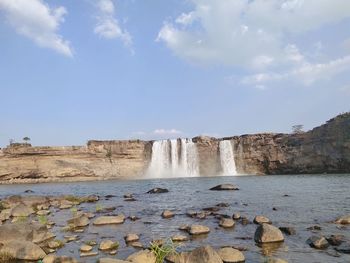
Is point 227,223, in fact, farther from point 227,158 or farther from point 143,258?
point 227,158

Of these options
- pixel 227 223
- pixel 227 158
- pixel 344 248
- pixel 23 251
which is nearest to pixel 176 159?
pixel 227 158

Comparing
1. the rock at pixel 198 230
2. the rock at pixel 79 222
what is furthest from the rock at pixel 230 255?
the rock at pixel 79 222

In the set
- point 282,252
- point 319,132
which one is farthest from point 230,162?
point 282,252

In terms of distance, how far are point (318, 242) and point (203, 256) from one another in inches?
191

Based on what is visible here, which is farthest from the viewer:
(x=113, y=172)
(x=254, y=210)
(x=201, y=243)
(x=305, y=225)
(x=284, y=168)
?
(x=113, y=172)

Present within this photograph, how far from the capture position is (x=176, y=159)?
256ft

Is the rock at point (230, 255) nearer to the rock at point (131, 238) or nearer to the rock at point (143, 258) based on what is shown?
the rock at point (143, 258)

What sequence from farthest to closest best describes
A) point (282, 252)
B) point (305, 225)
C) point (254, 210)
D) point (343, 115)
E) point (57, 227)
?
point (343, 115) → point (254, 210) → point (57, 227) → point (305, 225) → point (282, 252)

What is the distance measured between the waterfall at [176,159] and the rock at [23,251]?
214 ft

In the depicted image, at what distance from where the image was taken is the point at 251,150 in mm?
78688

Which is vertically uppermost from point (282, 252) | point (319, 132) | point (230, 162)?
point (319, 132)

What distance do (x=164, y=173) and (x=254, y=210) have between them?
56.6 m

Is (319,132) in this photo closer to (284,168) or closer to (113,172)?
(284,168)

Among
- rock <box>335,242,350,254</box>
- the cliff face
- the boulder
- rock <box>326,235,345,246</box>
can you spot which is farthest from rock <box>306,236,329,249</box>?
the cliff face
